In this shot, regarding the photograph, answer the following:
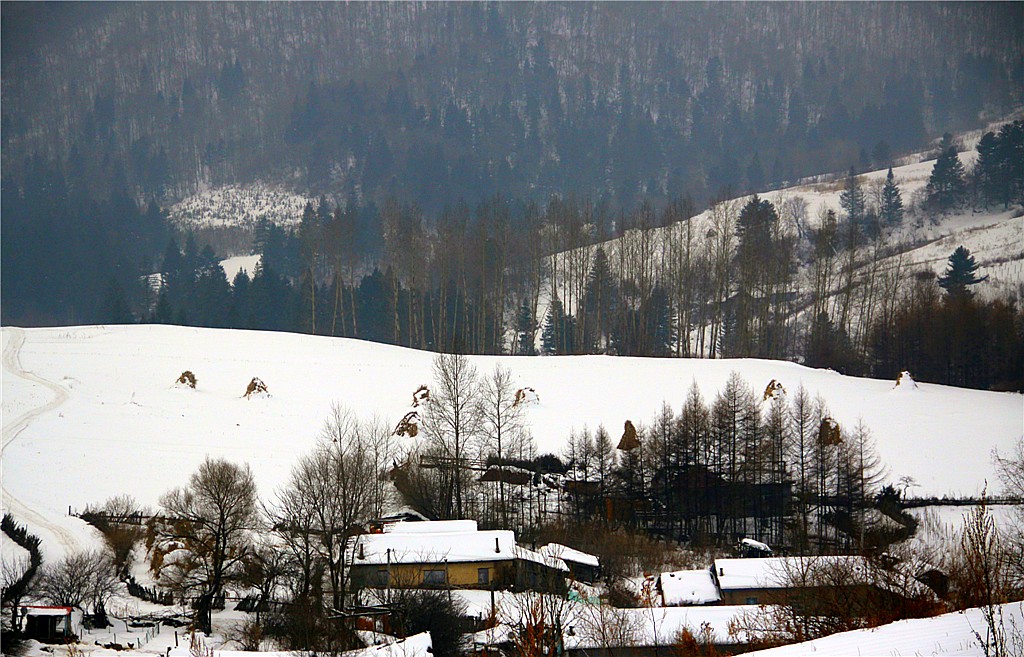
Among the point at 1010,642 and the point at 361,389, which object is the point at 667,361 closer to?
the point at 361,389

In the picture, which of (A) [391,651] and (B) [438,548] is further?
(B) [438,548]

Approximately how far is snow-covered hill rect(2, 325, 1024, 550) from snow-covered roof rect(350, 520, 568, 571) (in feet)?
20.9

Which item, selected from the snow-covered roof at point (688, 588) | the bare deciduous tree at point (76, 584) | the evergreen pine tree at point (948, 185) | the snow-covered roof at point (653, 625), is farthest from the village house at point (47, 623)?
the evergreen pine tree at point (948, 185)

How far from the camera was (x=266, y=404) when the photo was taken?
41.1 metres

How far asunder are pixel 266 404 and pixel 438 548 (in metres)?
17.2

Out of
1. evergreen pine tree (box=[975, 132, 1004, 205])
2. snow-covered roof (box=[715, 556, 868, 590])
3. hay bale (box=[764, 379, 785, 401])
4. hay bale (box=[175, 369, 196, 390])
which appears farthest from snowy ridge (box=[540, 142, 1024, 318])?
snow-covered roof (box=[715, 556, 868, 590])

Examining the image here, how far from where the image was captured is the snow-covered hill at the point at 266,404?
3350 cm

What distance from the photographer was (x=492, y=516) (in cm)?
3322

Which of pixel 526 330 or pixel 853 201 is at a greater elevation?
pixel 853 201

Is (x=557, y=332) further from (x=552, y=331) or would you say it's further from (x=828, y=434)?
(x=828, y=434)

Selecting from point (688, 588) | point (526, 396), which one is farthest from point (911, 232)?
point (688, 588)

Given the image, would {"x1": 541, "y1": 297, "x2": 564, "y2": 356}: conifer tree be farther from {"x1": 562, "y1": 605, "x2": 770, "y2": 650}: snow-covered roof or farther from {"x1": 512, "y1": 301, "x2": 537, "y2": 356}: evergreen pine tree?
{"x1": 562, "y1": 605, "x2": 770, "y2": 650}: snow-covered roof

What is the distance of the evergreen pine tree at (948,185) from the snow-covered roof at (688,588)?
8151 cm

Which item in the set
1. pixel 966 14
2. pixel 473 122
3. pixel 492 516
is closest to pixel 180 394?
pixel 492 516
